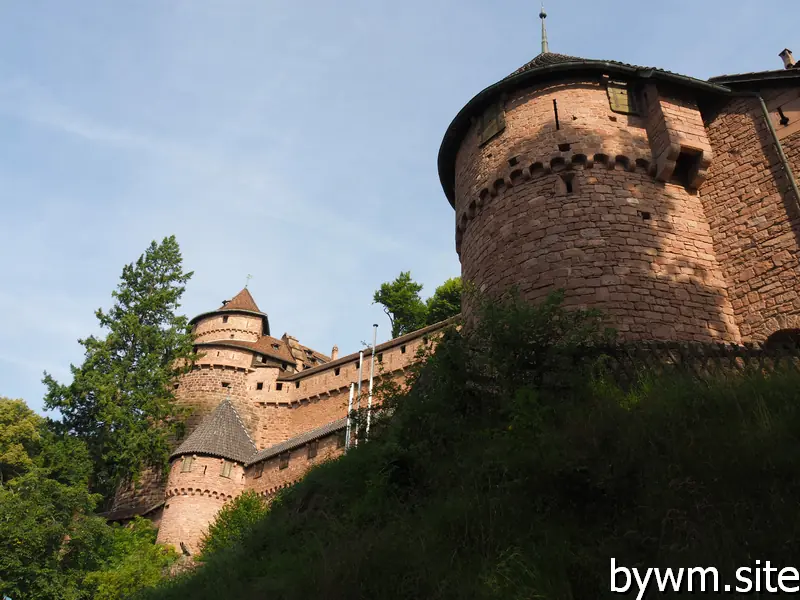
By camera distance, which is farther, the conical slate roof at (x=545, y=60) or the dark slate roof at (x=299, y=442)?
the dark slate roof at (x=299, y=442)

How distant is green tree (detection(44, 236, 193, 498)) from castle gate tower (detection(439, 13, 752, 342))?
1855cm

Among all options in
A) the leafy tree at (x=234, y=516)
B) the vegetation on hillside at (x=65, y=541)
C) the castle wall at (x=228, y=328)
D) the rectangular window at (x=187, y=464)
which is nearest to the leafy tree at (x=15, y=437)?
the vegetation on hillside at (x=65, y=541)

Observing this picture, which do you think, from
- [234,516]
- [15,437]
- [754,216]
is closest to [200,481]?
[234,516]

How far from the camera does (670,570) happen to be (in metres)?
5.57

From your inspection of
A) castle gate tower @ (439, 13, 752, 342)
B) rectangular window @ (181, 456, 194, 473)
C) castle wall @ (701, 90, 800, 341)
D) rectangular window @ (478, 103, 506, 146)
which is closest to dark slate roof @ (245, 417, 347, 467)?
rectangular window @ (181, 456, 194, 473)

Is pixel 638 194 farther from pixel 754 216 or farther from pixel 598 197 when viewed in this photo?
pixel 754 216

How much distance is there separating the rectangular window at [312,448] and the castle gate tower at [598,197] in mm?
14112

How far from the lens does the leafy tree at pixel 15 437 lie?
92.7ft

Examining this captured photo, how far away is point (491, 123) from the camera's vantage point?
15109mm

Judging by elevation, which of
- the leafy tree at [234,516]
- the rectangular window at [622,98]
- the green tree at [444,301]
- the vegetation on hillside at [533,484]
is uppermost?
the green tree at [444,301]

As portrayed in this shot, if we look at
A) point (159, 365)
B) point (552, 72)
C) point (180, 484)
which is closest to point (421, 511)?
point (552, 72)

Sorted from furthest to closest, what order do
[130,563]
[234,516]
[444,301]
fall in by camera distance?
1. [444,301]
2. [234,516]
3. [130,563]

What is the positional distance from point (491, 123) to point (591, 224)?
3.89 m

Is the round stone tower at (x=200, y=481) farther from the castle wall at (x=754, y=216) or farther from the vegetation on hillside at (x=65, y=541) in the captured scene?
the castle wall at (x=754, y=216)
